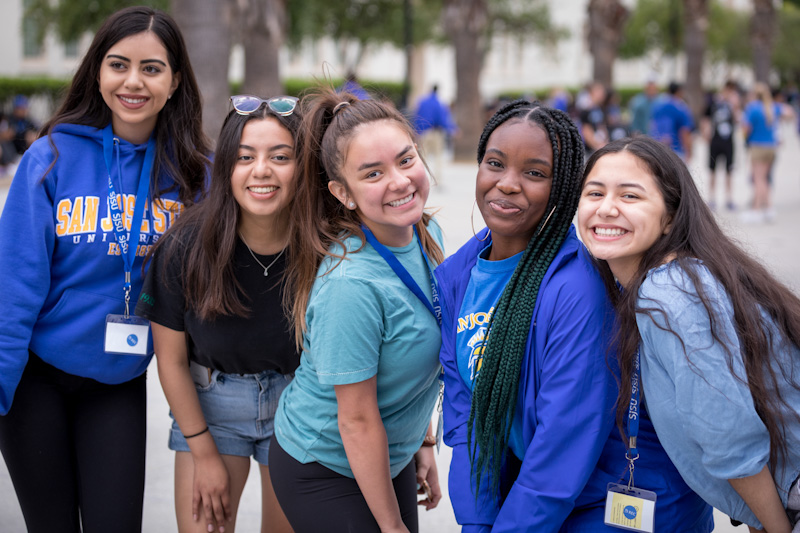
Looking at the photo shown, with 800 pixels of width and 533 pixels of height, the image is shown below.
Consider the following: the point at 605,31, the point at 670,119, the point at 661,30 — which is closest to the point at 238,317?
the point at 670,119

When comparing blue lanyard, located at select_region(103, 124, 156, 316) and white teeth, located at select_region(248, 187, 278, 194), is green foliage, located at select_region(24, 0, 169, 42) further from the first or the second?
white teeth, located at select_region(248, 187, 278, 194)

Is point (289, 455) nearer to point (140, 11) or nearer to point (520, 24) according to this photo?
point (140, 11)

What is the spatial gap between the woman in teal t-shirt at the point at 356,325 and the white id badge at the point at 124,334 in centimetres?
61

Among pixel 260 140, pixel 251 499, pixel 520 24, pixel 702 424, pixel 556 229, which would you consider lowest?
pixel 251 499

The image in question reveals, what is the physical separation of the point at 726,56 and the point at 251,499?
5748 centimetres

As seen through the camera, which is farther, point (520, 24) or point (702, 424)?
point (520, 24)

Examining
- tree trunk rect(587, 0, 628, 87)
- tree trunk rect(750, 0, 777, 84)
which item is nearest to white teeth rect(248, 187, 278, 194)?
tree trunk rect(587, 0, 628, 87)

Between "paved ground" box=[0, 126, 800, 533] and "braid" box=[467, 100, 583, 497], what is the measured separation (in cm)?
56

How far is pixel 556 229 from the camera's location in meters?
2.11

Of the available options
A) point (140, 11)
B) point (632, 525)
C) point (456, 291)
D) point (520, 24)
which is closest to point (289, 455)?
point (456, 291)

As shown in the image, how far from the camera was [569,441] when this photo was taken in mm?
1916

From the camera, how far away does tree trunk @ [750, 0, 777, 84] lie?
29.9m

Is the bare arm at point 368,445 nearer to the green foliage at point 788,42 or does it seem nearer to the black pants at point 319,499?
the black pants at point 319,499

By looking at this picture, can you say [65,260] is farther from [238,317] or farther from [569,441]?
[569,441]
